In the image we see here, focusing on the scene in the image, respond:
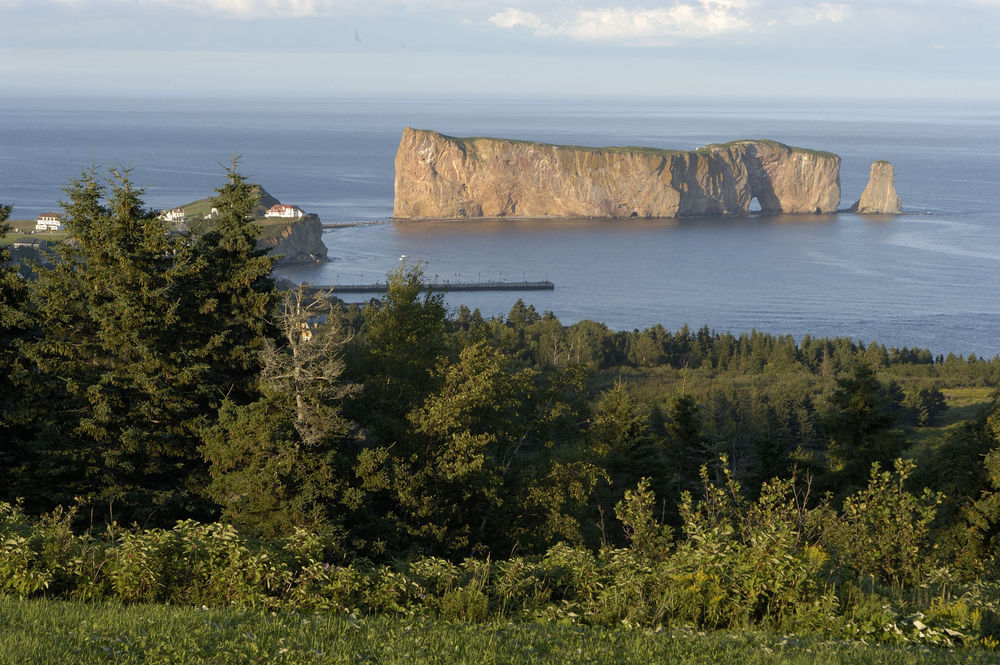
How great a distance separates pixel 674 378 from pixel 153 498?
151 feet

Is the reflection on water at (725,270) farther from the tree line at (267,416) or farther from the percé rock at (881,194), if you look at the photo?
the tree line at (267,416)

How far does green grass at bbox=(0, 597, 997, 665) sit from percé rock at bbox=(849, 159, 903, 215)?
14605cm

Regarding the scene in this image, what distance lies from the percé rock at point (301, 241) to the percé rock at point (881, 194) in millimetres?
85618

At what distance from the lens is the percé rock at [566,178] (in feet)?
465

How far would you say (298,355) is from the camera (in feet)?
33.7

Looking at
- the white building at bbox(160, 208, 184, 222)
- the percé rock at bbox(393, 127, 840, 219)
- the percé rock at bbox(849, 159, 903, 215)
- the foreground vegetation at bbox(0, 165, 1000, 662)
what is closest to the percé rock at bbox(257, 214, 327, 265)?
the percé rock at bbox(393, 127, 840, 219)

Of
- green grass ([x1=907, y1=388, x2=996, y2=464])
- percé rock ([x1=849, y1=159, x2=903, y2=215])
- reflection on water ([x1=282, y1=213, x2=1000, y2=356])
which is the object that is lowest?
green grass ([x1=907, y1=388, x2=996, y2=464])

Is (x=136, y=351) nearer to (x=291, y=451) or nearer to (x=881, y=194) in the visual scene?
(x=291, y=451)

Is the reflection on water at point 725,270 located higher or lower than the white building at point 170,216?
lower

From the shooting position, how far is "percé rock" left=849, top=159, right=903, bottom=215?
140 meters

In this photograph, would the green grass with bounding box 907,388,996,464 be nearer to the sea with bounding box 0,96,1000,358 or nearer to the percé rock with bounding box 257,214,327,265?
the sea with bounding box 0,96,1000,358

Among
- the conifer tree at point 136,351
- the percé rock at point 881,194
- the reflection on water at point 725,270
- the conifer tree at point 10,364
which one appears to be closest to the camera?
the conifer tree at point 136,351

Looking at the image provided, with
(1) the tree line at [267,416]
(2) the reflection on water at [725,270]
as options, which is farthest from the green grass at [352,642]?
(2) the reflection on water at [725,270]

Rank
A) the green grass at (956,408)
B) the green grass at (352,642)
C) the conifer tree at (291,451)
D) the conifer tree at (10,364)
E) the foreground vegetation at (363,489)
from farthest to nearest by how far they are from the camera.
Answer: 1. the green grass at (956,408)
2. the conifer tree at (10,364)
3. the conifer tree at (291,451)
4. the foreground vegetation at (363,489)
5. the green grass at (352,642)
